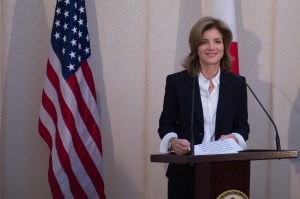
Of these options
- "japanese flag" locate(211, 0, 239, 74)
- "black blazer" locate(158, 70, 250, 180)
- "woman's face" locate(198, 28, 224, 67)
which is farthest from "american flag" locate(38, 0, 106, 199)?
"woman's face" locate(198, 28, 224, 67)

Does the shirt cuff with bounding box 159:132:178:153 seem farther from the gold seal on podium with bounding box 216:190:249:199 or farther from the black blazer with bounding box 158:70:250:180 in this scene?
the gold seal on podium with bounding box 216:190:249:199

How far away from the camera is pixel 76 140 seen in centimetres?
333

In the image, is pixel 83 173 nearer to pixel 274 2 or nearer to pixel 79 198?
pixel 79 198

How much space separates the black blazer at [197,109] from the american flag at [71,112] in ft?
4.21

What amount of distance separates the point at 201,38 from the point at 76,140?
1.57m

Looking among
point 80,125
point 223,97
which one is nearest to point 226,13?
point 223,97

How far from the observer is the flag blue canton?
3279 mm

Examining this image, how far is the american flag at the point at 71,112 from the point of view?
10.7 feet

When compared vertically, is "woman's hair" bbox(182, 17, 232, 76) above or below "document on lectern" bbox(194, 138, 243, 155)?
above

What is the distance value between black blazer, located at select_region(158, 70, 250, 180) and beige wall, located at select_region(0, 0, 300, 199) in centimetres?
156

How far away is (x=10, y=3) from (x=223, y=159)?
8.95 ft

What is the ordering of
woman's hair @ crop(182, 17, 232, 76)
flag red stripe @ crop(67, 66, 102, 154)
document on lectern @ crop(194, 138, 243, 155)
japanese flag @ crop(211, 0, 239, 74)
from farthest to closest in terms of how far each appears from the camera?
flag red stripe @ crop(67, 66, 102, 154) < japanese flag @ crop(211, 0, 239, 74) < woman's hair @ crop(182, 17, 232, 76) < document on lectern @ crop(194, 138, 243, 155)

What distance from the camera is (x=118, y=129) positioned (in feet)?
12.3

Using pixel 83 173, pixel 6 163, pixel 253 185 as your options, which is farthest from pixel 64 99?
pixel 253 185
